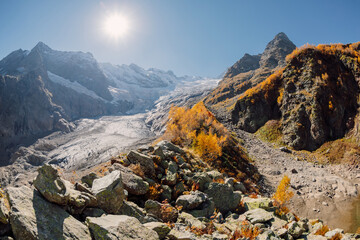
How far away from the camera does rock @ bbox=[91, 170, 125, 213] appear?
20.6ft

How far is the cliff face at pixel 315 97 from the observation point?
1370 inches

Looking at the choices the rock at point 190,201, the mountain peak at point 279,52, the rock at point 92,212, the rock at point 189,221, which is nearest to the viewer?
the rock at point 92,212

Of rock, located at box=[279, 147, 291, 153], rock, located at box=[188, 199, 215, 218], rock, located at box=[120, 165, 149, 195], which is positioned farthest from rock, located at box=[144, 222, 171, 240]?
rock, located at box=[279, 147, 291, 153]

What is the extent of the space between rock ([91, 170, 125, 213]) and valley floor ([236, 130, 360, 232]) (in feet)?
67.3

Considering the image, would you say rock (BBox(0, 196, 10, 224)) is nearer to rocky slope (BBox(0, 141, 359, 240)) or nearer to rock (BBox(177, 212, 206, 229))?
rocky slope (BBox(0, 141, 359, 240))

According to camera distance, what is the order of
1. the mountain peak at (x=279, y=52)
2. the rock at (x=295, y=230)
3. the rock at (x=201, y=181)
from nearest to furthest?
1. the rock at (x=295, y=230)
2. the rock at (x=201, y=181)
3. the mountain peak at (x=279, y=52)

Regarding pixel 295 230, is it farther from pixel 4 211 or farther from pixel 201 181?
pixel 4 211

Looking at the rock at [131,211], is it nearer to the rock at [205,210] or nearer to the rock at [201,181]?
the rock at [205,210]

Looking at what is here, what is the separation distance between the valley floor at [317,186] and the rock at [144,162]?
17570 mm

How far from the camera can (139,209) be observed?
7.26 m

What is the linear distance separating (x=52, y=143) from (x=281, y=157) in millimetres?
160138

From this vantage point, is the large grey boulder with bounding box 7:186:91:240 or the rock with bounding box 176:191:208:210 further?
the rock with bounding box 176:191:208:210

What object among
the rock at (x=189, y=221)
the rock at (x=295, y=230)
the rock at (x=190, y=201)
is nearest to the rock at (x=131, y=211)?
the rock at (x=189, y=221)

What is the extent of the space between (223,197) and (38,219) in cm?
875
